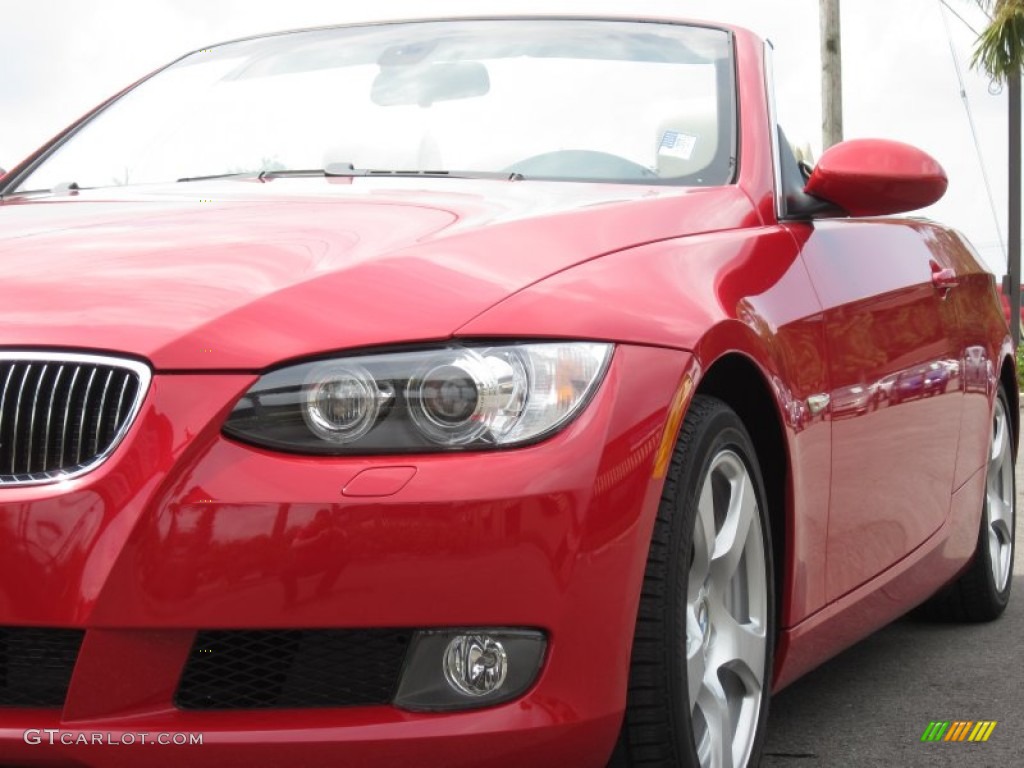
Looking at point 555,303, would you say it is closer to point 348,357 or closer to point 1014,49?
point 348,357

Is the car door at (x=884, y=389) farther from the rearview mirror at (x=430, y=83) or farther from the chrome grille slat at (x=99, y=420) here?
the chrome grille slat at (x=99, y=420)

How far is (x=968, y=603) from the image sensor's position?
548 centimetres

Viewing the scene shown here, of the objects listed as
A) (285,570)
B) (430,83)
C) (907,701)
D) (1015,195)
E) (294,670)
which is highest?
(430,83)

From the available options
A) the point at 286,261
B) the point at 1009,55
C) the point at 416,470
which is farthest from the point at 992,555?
the point at 1009,55

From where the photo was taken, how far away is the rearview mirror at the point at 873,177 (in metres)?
3.94

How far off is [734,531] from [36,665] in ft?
4.10

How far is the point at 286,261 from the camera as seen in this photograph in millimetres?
2855

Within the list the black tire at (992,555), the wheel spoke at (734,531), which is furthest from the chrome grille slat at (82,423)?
the black tire at (992,555)

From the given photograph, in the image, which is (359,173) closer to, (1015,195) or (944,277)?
(944,277)

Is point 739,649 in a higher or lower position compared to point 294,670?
lower

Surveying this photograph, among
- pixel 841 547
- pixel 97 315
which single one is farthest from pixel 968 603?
pixel 97 315

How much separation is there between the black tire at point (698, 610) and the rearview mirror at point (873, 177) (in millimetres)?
864

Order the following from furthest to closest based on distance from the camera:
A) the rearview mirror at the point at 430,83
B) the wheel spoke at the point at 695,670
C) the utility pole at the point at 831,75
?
the utility pole at the point at 831,75 < the rearview mirror at the point at 430,83 < the wheel spoke at the point at 695,670

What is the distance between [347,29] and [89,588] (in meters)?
2.64
